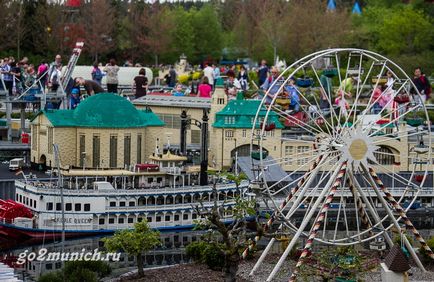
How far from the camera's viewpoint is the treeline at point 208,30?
9938cm

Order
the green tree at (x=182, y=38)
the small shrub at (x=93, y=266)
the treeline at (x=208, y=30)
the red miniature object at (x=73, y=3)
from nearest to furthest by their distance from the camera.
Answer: the small shrub at (x=93, y=266) < the red miniature object at (x=73, y=3) < the treeline at (x=208, y=30) < the green tree at (x=182, y=38)

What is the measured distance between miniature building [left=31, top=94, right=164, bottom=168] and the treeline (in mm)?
31719

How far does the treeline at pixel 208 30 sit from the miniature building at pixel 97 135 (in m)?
31.7

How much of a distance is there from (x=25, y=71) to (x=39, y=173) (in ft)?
48.8

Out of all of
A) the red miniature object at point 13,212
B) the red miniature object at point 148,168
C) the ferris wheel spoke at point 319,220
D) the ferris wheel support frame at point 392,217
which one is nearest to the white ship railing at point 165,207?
the red miniature object at point 148,168

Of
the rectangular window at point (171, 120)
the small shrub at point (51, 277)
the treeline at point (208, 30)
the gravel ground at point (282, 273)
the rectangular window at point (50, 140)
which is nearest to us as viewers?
the small shrub at point (51, 277)

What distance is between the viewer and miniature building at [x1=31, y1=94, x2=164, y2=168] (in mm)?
63844

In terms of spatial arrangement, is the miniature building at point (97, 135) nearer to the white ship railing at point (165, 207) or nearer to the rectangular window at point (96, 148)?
the rectangular window at point (96, 148)

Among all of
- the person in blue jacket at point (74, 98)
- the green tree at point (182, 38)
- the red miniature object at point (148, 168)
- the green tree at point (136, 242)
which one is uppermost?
the green tree at point (182, 38)

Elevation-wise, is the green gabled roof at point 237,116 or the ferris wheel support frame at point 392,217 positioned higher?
the green gabled roof at point 237,116

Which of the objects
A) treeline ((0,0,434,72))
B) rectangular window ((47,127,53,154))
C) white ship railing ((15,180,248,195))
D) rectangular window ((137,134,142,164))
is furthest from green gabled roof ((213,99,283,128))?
treeline ((0,0,434,72))

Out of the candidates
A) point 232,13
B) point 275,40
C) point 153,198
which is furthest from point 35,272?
point 232,13

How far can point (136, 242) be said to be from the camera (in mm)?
48031

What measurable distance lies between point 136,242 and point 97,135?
16.5 meters
